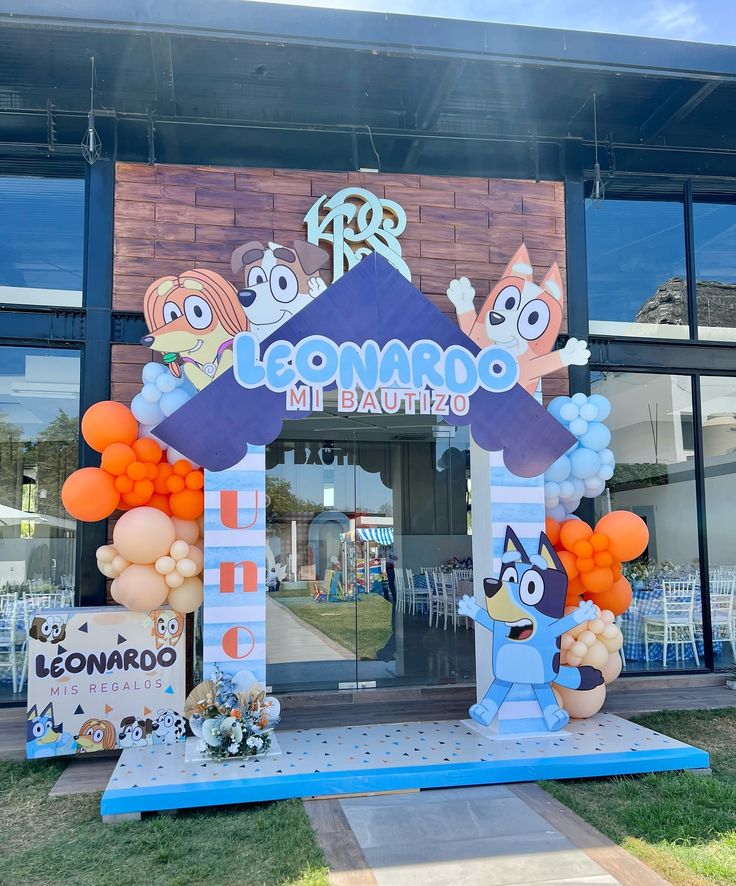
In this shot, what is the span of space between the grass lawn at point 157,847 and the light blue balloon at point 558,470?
111 inches

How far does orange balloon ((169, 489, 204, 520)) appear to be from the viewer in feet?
16.8

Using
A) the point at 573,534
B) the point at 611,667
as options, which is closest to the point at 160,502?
the point at 573,534

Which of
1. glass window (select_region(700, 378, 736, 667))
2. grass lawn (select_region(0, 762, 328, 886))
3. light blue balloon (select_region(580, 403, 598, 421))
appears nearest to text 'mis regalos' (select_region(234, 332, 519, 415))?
light blue balloon (select_region(580, 403, 598, 421))

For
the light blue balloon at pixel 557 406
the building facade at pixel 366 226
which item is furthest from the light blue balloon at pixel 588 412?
the building facade at pixel 366 226

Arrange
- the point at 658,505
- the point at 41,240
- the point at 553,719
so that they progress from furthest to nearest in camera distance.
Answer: the point at 658,505, the point at 41,240, the point at 553,719

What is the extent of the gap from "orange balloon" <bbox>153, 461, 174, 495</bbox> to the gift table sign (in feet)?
2.73

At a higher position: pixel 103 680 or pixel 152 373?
pixel 152 373

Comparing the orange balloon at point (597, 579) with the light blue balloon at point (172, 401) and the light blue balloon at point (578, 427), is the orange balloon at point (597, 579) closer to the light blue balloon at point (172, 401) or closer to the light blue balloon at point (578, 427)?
the light blue balloon at point (578, 427)

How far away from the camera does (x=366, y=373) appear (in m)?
4.95

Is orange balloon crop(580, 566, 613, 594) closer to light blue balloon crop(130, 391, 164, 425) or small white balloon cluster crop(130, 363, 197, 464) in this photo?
small white balloon cluster crop(130, 363, 197, 464)

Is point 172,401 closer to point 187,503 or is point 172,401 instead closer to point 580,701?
point 187,503

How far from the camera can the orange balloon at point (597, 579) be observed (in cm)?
545

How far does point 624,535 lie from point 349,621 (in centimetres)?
292

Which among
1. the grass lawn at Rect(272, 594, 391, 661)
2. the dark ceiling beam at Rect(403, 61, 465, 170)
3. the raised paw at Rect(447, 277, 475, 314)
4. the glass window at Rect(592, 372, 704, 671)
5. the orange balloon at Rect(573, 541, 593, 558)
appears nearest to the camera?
the raised paw at Rect(447, 277, 475, 314)
